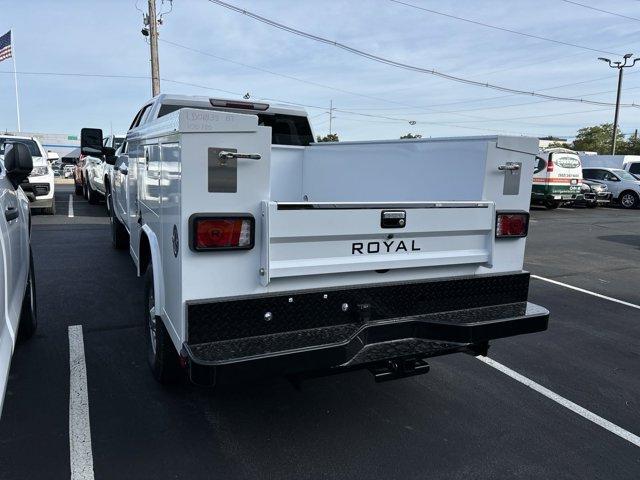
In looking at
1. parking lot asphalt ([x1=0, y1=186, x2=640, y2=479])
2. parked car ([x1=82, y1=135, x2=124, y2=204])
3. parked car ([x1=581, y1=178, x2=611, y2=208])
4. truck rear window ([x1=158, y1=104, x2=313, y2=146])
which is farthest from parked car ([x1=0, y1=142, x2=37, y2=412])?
parked car ([x1=581, y1=178, x2=611, y2=208])

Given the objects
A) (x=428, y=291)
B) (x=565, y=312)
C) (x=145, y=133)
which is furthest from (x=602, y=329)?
(x=145, y=133)

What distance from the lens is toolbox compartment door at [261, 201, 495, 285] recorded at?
2.62 meters

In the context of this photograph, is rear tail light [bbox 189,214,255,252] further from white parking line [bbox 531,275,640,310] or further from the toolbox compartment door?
white parking line [bbox 531,275,640,310]

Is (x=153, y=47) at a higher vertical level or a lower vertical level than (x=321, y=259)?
higher

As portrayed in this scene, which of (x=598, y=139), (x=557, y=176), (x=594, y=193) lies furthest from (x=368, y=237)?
(x=598, y=139)

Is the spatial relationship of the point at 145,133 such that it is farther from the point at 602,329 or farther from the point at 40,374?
the point at 602,329

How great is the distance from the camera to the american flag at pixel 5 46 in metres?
28.7

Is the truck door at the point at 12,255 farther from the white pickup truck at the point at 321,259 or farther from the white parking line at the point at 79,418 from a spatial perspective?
the white pickup truck at the point at 321,259

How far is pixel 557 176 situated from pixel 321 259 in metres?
18.4

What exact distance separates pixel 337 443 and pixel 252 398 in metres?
0.77

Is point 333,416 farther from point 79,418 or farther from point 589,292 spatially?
point 589,292

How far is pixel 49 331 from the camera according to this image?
182 inches

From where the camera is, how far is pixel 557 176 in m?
18.7

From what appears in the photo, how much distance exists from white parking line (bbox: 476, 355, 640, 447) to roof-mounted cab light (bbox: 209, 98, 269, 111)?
3250 millimetres
